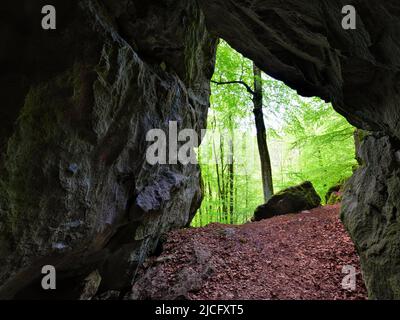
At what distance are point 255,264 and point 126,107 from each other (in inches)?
206

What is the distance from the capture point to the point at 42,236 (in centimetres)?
402

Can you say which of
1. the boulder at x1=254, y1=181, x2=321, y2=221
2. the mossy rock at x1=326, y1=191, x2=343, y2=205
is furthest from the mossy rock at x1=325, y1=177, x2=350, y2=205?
the boulder at x1=254, y1=181, x2=321, y2=221

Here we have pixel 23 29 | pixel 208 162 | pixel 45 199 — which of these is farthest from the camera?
pixel 208 162

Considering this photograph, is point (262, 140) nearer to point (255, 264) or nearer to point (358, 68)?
point (255, 264)

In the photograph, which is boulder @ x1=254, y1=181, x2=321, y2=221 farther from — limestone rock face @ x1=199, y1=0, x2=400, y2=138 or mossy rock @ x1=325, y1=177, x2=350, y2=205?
limestone rock face @ x1=199, y1=0, x2=400, y2=138

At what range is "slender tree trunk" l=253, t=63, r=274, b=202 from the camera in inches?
520

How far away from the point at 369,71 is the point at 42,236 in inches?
234

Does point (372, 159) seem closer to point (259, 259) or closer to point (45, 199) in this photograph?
point (259, 259)

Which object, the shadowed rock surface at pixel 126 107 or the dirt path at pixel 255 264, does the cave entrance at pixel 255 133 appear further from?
the shadowed rock surface at pixel 126 107

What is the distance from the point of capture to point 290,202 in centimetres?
1164

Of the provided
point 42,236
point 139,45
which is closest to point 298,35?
point 139,45

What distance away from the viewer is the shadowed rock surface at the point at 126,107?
376cm

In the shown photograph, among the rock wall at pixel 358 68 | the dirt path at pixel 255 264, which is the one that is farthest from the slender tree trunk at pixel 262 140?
the rock wall at pixel 358 68

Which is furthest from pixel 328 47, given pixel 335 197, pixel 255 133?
pixel 255 133
